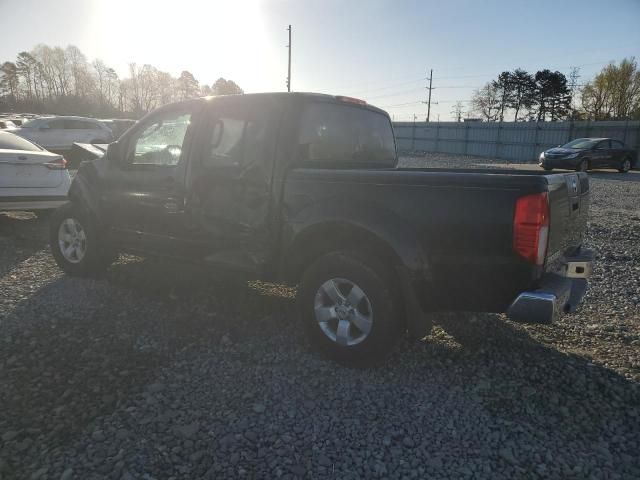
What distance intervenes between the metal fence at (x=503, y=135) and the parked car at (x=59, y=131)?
25356 mm

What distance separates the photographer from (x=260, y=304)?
4.43 metres

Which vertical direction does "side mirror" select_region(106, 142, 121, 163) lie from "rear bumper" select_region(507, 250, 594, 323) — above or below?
above

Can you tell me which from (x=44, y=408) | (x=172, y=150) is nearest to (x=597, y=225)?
(x=172, y=150)

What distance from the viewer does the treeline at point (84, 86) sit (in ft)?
242

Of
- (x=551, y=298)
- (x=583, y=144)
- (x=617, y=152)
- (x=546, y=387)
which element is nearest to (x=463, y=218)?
(x=551, y=298)

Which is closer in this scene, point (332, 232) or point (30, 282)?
point (332, 232)

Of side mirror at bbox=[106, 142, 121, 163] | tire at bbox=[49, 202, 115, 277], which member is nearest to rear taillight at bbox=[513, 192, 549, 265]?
side mirror at bbox=[106, 142, 121, 163]

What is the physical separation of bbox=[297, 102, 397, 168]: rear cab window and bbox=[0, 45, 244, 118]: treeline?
73442mm

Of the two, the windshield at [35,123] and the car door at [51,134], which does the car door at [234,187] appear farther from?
the windshield at [35,123]

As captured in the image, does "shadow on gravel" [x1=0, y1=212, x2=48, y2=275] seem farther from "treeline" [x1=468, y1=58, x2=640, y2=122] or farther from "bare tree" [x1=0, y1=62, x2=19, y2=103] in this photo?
"bare tree" [x1=0, y1=62, x2=19, y2=103]

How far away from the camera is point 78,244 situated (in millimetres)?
5051

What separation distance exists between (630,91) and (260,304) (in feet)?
207

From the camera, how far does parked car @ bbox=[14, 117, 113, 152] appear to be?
15945 mm

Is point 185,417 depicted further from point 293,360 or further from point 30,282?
point 30,282
